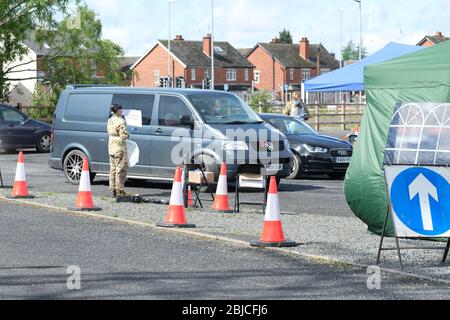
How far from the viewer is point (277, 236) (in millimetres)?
11820

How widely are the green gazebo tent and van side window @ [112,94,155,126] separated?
7.40 m

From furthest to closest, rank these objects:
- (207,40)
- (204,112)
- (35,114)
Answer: (207,40)
(35,114)
(204,112)

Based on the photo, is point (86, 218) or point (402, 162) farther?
point (86, 218)

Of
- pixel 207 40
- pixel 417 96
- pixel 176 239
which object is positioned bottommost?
pixel 176 239

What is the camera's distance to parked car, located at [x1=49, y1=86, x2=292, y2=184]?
18.8m

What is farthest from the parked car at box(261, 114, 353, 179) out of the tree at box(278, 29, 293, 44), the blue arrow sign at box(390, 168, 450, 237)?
A: the tree at box(278, 29, 293, 44)

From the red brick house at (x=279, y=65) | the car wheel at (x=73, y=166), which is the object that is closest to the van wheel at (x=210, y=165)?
the car wheel at (x=73, y=166)

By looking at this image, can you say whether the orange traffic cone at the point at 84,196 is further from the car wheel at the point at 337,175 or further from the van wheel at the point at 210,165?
the car wheel at the point at 337,175

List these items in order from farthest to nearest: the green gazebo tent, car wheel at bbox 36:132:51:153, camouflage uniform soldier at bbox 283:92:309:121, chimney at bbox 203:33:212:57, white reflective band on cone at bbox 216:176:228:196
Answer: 1. chimney at bbox 203:33:212:57
2. car wheel at bbox 36:132:51:153
3. camouflage uniform soldier at bbox 283:92:309:121
4. white reflective band on cone at bbox 216:176:228:196
5. the green gazebo tent

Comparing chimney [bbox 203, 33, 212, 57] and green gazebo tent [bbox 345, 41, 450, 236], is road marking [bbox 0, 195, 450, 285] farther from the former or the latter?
chimney [bbox 203, 33, 212, 57]

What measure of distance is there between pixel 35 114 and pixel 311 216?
3440 cm

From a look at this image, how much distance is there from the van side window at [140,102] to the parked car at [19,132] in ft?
42.4
